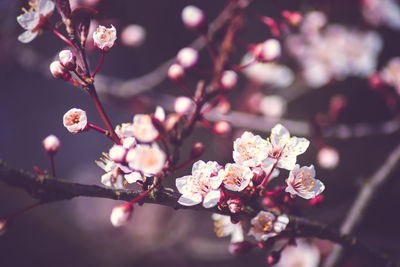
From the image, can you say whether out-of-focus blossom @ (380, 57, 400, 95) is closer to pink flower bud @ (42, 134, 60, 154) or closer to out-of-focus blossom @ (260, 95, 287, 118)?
out-of-focus blossom @ (260, 95, 287, 118)

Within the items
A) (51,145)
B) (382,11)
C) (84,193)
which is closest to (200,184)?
(84,193)

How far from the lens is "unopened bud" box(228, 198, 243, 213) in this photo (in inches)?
34.3

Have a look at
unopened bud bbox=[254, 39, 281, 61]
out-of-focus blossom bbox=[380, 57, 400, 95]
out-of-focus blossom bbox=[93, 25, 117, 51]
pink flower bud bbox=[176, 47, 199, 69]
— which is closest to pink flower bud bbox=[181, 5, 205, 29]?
pink flower bud bbox=[176, 47, 199, 69]

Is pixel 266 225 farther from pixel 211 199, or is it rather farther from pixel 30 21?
pixel 30 21

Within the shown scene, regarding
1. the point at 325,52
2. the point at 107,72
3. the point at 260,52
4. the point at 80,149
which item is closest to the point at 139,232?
the point at 80,149

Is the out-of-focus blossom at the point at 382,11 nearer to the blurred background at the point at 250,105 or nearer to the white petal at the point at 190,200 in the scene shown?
the blurred background at the point at 250,105

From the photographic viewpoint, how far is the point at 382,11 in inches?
87.2

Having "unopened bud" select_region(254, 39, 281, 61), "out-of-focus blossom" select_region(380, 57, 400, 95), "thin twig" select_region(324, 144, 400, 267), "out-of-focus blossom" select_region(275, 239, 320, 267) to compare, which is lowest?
"out-of-focus blossom" select_region(275, 239, 320, 267)

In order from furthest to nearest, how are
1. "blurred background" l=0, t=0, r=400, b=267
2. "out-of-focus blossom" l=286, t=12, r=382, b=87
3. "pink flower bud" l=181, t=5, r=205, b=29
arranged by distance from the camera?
"out-of-focus blossom" l=286, t=12, r=382, b=87, "blurred background" l=0, t=0, r=400, b=267, "pink flower bud" l=181, t=5, r=205, b=29

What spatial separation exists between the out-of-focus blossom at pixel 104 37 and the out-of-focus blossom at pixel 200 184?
1.41 ft

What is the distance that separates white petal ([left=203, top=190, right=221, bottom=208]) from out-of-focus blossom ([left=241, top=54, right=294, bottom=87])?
5.40ft

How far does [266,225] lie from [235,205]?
0.15 metres

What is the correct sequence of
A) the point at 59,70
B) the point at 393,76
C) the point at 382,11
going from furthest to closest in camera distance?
the point at 382,11 → the point at 393,76 → the point at 59,70

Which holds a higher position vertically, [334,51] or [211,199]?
[211,199]
